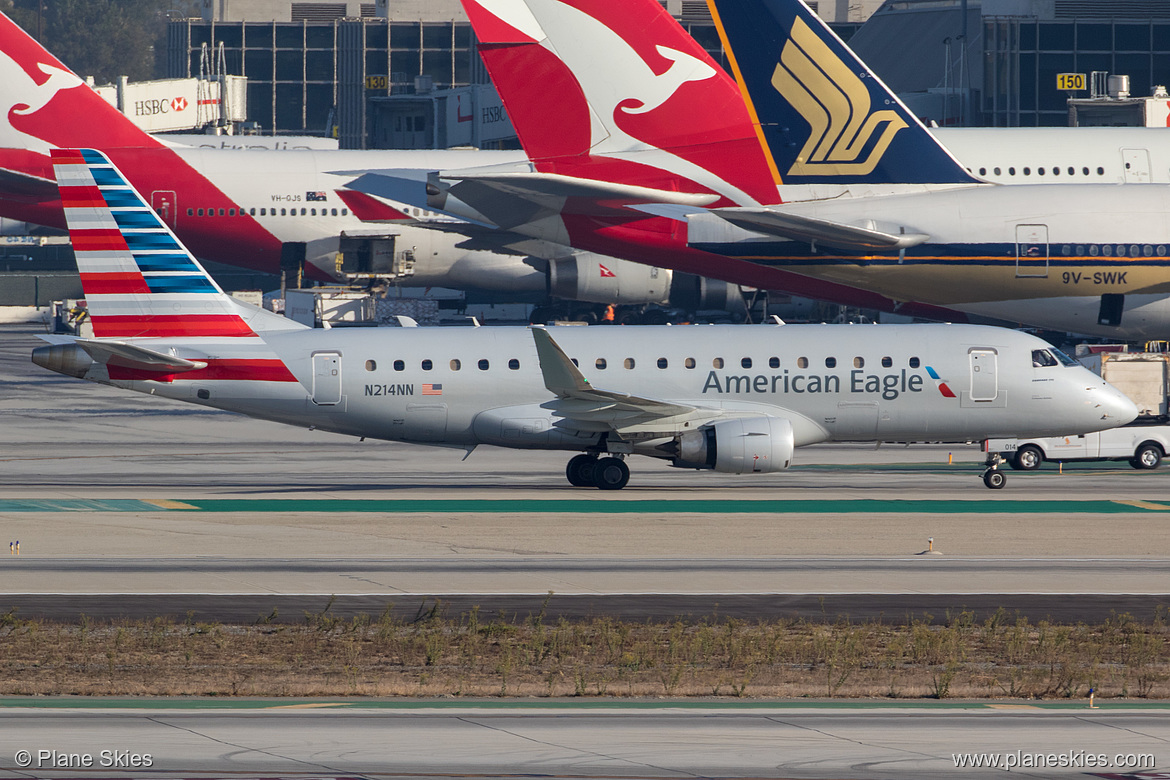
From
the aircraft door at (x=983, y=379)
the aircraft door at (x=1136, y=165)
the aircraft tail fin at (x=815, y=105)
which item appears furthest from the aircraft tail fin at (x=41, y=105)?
the aircraft door at (x=983, y=379)

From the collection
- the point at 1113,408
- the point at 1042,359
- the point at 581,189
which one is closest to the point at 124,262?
the point at 581,189

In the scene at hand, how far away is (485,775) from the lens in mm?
13719

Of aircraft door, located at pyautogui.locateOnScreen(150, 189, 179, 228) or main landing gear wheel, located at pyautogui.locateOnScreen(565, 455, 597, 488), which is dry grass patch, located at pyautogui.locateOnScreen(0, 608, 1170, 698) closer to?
main landing gear wheel, located at pyautogui.locateOnScreen(565, 455, 597, 488)

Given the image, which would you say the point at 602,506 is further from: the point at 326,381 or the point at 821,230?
the point at 821,230

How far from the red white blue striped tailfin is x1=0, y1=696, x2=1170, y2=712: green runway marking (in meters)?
18.2

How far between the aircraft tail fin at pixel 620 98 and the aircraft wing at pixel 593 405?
617 inches

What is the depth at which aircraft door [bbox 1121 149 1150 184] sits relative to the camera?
54.4 metres

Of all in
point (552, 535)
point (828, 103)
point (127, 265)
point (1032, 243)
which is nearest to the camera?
point (552, 535)

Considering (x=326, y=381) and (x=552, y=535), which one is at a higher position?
(x=326, y=381)

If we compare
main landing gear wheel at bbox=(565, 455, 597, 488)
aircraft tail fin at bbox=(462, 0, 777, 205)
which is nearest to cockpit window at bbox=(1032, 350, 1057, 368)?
main landing gear wheel at bbox=(565, 455, 597, 488)

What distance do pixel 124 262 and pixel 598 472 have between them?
1220cm

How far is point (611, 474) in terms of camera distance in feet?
115

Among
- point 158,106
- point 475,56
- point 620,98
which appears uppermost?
point 475,56

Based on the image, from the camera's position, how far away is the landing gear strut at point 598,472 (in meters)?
35.0
